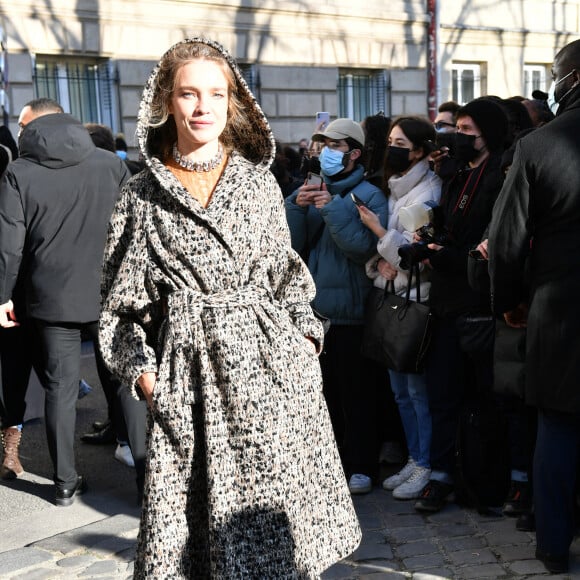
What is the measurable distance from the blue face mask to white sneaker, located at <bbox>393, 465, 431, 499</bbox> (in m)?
1.61

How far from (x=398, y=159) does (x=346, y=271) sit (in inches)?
25.2

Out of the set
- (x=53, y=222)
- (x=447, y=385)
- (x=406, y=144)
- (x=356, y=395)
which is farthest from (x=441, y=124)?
(x=53, y=222)

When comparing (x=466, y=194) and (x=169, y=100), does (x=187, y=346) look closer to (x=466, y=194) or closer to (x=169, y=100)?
(x=169, y=100)

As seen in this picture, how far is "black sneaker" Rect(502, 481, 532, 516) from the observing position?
4250mm

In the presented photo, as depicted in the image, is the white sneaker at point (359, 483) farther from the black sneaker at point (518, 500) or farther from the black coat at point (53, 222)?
the black coat at point (53, 222)

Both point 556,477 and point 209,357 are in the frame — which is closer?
point 209,357

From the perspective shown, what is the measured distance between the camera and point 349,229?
4621mm

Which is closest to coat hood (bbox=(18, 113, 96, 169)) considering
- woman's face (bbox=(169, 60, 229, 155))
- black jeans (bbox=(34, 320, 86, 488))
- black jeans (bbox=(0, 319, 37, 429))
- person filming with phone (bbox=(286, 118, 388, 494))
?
black jeans (bbox=(34, 320, 86, 488))

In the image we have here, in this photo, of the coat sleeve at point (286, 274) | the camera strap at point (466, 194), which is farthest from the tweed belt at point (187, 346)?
the camera strap at point (466, 194)

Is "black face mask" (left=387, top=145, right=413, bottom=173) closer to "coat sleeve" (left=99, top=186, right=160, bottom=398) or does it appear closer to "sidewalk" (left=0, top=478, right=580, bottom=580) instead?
"sidewalk" (left=0, top=478, right=580, bottom=580)

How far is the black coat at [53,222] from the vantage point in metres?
4.72

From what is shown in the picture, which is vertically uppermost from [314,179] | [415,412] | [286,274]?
[314,179]

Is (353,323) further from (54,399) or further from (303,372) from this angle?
(303,372)

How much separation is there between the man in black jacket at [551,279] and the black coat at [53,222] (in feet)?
7.27
